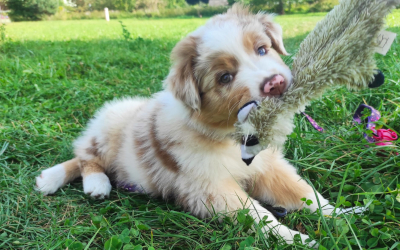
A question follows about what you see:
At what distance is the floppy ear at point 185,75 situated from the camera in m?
2.24

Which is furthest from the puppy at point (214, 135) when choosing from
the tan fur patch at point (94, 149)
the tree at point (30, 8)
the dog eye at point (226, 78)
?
the tree at point (30, 8)

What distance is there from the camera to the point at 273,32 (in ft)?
8.43

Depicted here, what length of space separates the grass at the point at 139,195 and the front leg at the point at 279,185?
0.52 ft

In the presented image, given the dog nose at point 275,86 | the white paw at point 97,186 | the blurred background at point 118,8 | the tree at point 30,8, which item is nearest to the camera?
the dog nose at point 275,86

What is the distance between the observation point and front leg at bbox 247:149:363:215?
2463 millimetres

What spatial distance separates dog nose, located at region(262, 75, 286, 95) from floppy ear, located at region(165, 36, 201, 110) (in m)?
0.58

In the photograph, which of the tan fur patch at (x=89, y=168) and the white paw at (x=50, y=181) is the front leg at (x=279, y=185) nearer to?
the tan fur patch at (x=89, y=168)

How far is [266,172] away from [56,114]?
3.01 metres

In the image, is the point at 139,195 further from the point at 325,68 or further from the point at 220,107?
the point at 325,68

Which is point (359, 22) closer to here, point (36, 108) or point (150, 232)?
point (150, 232)

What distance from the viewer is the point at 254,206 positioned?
216 cm

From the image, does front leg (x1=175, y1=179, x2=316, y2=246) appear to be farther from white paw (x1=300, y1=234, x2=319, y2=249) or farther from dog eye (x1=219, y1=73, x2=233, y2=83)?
dog eye (x1=219, y1=73, x2=233, y2=83)

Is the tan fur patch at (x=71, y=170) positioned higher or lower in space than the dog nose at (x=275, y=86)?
lower

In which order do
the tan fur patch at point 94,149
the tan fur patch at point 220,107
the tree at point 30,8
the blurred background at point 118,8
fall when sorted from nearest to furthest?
the tan fur patch at point 220,107
the tan fur patch at point 94,149
the tree at point 30,8
the blurred background at point 118,8
